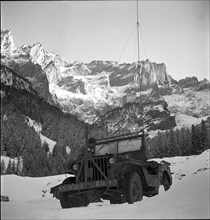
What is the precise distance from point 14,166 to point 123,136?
34.9ft

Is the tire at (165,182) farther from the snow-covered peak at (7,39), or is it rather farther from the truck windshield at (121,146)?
the snow-covered peak at (7,39)

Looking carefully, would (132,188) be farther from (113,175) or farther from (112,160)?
(112,160)

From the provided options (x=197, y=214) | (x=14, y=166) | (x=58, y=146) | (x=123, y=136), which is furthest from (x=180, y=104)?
(x=197, y=214)

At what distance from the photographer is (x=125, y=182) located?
22.2 ft

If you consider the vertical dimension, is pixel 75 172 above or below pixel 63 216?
above

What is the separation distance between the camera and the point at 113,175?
22.5 ft

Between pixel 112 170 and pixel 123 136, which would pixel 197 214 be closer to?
pixel 112 170

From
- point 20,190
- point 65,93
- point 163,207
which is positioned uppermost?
point 65,93

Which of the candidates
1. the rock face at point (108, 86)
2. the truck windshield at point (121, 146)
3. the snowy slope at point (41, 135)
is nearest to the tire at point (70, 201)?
the truck windshield at point (121, 146)

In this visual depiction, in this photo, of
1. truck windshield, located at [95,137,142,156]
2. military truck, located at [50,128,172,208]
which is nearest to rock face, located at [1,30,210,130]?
truck windshield, located at [95,137,142,156]

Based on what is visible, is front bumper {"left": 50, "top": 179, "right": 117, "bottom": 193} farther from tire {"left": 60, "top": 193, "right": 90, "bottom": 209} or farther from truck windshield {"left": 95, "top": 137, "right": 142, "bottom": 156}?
truck windshield {"left": 95, "top": 137, "right": 142, "bottom": 156}

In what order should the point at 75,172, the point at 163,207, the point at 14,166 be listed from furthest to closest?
the point at 14,166 → the point at 75,172 → the point at 163,207

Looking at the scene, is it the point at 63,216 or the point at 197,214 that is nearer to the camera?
the point at 197,214

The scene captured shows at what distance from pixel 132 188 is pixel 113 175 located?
1.44 feet
